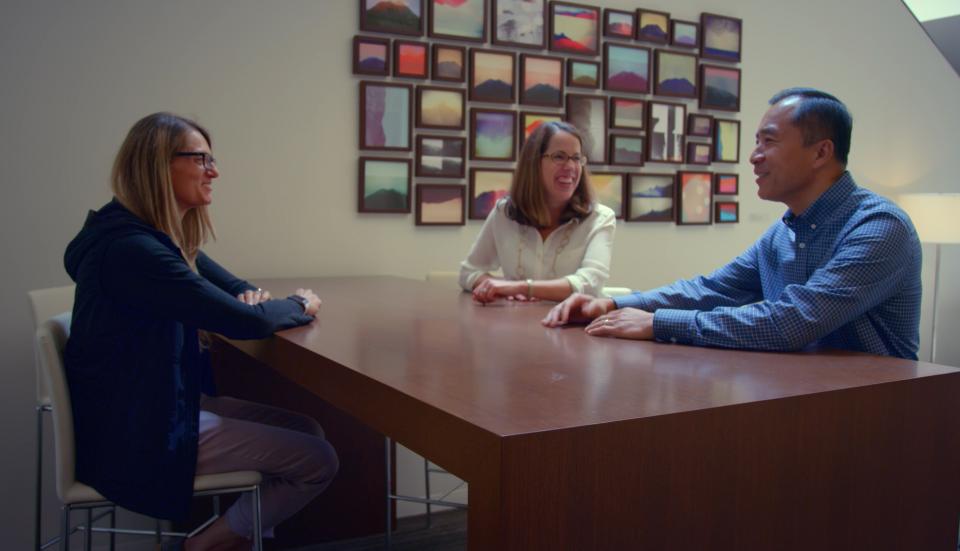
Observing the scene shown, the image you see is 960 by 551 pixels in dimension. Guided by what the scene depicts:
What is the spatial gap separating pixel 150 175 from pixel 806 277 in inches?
60.9

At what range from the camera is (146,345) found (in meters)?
1.84

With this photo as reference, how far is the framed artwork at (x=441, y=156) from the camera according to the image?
12.0 feet

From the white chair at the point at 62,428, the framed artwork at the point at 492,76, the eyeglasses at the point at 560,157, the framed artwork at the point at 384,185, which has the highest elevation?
the framed artwork at the point at 492,76

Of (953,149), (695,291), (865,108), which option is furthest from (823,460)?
(953,149)

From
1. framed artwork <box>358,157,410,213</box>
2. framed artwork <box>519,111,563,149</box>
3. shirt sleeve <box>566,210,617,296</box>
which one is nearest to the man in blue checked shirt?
shirt sleeve <box>566,210,617,296</box>

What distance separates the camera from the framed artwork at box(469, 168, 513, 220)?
12.5 ft

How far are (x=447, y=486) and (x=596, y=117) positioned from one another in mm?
1882

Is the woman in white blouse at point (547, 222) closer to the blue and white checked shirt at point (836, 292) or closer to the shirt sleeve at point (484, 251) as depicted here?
the shirt sleeve at point (484, 251)

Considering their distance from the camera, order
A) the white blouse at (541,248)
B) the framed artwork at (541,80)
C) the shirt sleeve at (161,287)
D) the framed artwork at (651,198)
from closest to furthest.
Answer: the shirt sleeve at (161,287)
the white blouse at (541,248)
the framed artwork at (541,80)
the framed artwork at (651,198)

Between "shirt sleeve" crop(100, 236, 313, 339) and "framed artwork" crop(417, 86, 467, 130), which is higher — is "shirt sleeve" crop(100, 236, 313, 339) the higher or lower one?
the lower one

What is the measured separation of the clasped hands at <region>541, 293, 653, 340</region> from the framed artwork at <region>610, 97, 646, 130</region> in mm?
2210

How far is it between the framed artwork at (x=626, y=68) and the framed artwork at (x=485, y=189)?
76 cm

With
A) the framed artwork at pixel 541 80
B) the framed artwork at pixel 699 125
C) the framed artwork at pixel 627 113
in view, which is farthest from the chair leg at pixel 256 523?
the framed artwork at pixel 699 125

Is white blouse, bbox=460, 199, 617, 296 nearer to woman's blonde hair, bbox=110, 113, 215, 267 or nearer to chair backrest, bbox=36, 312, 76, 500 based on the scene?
woman's blonde hair, bbox=110, 113, 215, 267
